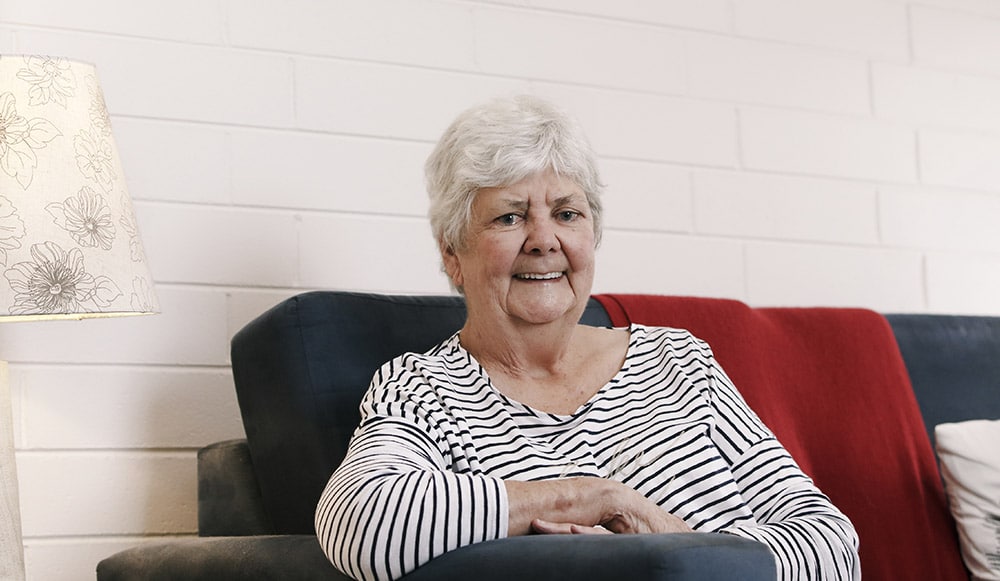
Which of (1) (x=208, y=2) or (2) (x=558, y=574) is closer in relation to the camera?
(2) (x=558, y=574)

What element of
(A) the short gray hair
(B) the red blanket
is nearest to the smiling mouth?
(A) the short gray hair

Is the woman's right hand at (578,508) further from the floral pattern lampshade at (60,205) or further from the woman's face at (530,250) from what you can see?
the floral pattern lampshade at (60,205)

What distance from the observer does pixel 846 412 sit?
2.10 meters

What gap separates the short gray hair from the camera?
170cm

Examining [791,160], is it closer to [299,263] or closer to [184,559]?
[299,263]

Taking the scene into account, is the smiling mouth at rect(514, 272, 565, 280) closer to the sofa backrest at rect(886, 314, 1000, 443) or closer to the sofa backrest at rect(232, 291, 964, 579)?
the sofa backrest at rect(232, 291, 964, 579)

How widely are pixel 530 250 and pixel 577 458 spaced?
31cm

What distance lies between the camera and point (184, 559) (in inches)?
61.6

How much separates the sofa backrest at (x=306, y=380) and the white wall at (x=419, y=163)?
0.35 m

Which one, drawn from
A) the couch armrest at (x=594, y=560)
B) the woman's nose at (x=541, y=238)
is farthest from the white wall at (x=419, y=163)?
the couch armrest at (x=594, y=560)

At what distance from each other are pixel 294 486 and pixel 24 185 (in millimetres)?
553

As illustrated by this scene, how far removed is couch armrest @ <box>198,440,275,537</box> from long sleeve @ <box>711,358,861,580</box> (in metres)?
0.70

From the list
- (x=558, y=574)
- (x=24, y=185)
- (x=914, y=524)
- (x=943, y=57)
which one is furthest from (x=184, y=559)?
(x=943, y=57)

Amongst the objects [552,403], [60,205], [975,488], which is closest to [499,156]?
[552,403]
